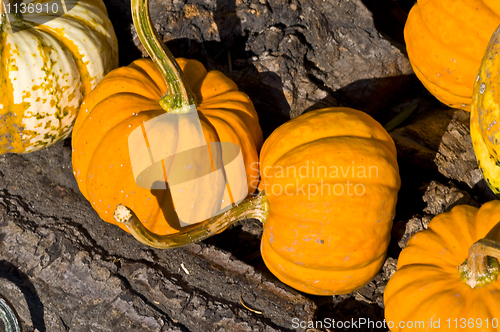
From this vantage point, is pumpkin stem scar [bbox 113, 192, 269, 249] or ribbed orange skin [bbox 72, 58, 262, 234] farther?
ribbed orange skin [bbox 72, 58, 262, 234]

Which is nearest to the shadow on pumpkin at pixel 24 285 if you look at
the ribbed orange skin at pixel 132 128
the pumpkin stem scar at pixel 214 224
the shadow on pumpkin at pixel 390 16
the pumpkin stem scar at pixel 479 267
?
the ribbed orange skin at pixel 132 128

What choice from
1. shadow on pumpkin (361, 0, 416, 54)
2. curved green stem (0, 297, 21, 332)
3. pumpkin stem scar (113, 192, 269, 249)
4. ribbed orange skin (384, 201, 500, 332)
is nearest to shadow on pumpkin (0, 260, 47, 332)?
curved green stem (0, 297, 21, 332)

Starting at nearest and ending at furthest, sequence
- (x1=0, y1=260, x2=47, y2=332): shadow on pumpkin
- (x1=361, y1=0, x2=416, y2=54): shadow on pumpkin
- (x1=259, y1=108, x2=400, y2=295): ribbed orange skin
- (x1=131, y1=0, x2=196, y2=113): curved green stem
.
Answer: (x1=259, y1=108, x2=400, y2=295): ribbed orange skin
(x1=131, y1=0, x2=196, y2=113): curved green stem
(x1=0, y1=260, x2=47, y2=332): shadow on pumpkin
(x1=361, y1=0, x2=416, y2=54): shadow on pumpkin

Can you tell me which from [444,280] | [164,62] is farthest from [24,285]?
[444,280]

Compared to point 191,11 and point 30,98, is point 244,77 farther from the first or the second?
point 30,98

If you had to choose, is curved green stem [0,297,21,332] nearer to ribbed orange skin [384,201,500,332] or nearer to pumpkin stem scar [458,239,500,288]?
ribbed orange skin [384,201,500,332]

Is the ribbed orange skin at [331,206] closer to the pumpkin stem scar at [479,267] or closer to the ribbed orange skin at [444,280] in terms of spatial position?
the ribbed orange skin at [444,280]

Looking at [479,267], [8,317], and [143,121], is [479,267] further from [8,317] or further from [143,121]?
[8,317]
